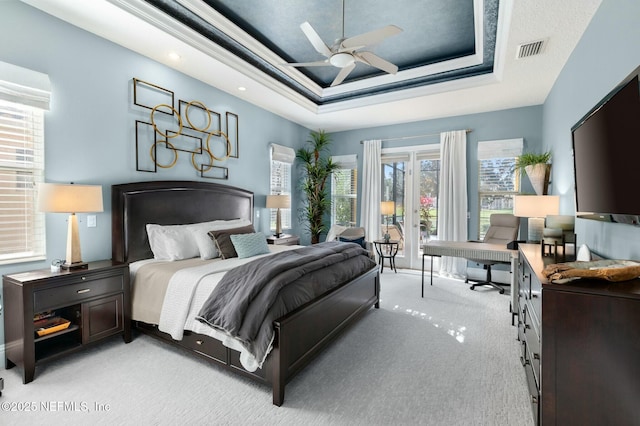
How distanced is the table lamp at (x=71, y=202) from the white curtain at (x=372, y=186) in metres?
4.66

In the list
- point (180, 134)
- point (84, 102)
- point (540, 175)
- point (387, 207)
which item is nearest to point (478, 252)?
point (540, 175)

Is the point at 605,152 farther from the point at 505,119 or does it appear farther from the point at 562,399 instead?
the point at 505,119

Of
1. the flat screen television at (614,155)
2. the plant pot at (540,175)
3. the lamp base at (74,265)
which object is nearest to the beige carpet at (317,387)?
the lamp base at (74,265)

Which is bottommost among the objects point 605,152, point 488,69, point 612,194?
point 612,194

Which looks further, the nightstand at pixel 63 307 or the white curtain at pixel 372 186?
the white curtain at pixel 372 186

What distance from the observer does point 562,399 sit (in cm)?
140

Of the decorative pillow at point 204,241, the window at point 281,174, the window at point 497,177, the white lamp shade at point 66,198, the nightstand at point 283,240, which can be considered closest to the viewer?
the white lamp shade at point 66,198

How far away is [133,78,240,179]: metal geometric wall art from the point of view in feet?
11.6

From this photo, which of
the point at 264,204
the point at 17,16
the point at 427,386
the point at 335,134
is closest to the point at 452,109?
the point at 335,134

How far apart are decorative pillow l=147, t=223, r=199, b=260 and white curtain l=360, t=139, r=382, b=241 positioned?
3710 millimetres

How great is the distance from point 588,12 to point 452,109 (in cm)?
270

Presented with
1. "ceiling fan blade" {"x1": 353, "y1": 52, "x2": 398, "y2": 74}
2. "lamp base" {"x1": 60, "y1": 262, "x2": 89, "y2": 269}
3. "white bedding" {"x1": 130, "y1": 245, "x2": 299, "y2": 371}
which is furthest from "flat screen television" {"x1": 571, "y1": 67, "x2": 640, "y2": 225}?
"lamp base" {"x1": 60, "y1": 262, "x2": 89, "y2": 269}

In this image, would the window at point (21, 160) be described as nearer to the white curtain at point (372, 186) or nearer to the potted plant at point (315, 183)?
the potted plant at point (315, 183)

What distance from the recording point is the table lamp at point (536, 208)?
11.3 ft
